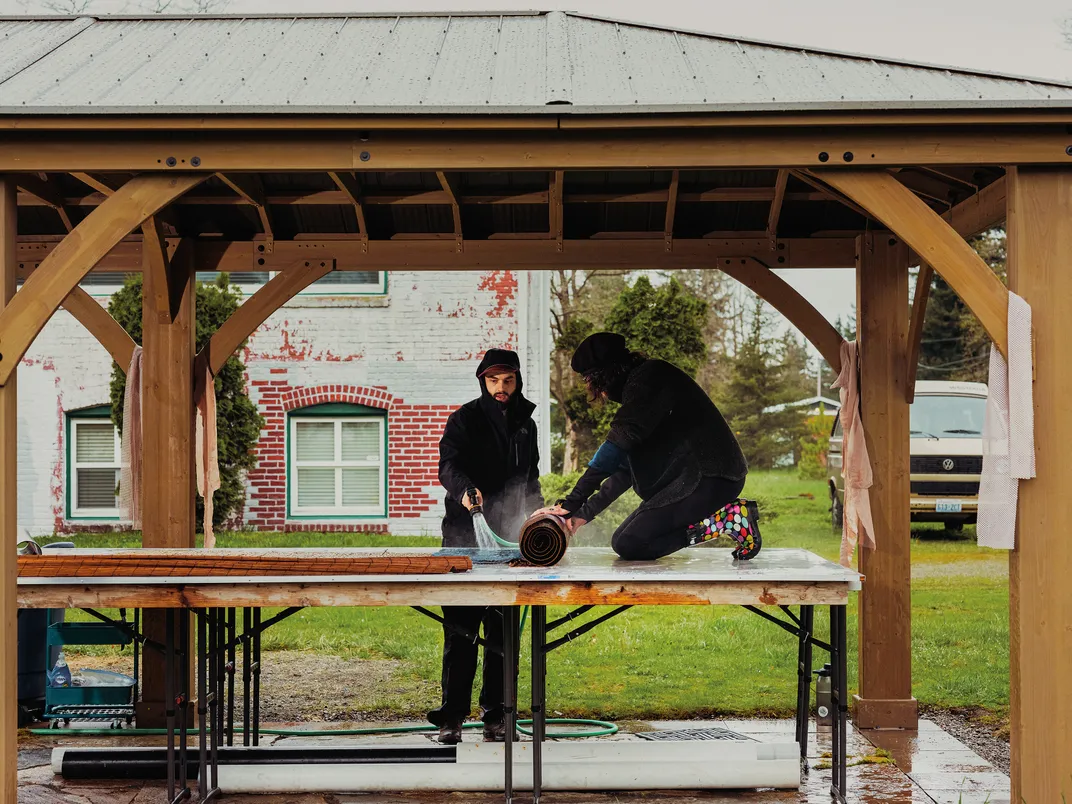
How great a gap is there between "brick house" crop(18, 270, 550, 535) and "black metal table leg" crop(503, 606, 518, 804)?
9.68m

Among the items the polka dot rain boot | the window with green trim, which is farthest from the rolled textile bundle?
the window with green trim

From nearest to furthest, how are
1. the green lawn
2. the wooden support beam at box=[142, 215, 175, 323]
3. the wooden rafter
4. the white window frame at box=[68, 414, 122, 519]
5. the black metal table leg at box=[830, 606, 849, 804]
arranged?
the black metal table leg at box=[830, 606, 849, 804], the wooden rafter, the wooden support beam at box=[142, 215, 175, 323], the green lawn, the white window frame at box=[68, 414, 122, 519]

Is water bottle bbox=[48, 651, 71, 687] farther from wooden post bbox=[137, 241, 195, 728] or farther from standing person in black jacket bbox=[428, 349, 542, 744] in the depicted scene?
standing person in black jacket bbox=[428, 349, 542, 744]

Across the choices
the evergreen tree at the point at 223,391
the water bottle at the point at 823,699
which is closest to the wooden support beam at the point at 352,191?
the water bottle at the point at 823,699

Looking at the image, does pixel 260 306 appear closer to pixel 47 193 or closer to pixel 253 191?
pixel 253 191

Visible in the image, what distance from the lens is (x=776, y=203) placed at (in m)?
7.16

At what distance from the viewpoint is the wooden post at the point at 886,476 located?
24.9ft

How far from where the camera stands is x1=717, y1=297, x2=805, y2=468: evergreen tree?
26.0 metres

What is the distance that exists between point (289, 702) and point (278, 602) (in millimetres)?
3049

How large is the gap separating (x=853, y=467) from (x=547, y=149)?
335 cm

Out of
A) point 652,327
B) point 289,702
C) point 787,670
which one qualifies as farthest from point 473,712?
point 652,327

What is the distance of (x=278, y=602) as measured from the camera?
5.85 metres

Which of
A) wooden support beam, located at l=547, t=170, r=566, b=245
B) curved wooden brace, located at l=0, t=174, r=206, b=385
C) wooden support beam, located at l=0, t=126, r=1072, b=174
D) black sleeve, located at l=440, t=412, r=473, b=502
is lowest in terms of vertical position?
black sleeve, located at l=440, t=412, r=473, b=502

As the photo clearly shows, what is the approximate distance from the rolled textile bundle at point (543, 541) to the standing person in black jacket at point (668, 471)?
0.38 m
